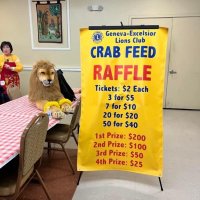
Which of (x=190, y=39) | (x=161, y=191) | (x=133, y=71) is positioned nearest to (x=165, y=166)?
(x=161, y=191)

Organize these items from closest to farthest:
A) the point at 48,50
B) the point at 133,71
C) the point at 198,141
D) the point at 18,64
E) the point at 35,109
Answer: the point at 133,71, the point at 35,109, the point at 198,141, the point at 18,64, the point at 48,50

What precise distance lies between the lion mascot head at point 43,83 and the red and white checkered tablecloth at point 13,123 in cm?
16

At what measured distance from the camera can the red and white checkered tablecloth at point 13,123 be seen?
Result: 1451 mm

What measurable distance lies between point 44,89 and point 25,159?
A: 1181 millimetres

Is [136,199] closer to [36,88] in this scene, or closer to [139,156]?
[139,156]

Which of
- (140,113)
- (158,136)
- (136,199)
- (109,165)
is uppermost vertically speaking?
(140,113)

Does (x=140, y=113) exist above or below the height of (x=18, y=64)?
below

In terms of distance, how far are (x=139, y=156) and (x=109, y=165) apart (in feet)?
1.00

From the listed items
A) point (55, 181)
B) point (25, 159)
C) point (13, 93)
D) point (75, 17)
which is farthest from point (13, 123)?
point (75, 17)

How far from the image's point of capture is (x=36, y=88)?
2.54 m

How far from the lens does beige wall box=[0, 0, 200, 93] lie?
451 centimetres

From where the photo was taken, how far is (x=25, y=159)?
4.85 feet

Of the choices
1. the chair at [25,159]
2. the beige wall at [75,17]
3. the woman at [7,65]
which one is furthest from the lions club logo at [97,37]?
the beige wall at [75,17]

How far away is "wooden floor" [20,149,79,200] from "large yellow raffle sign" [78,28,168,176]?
10.6 inches
